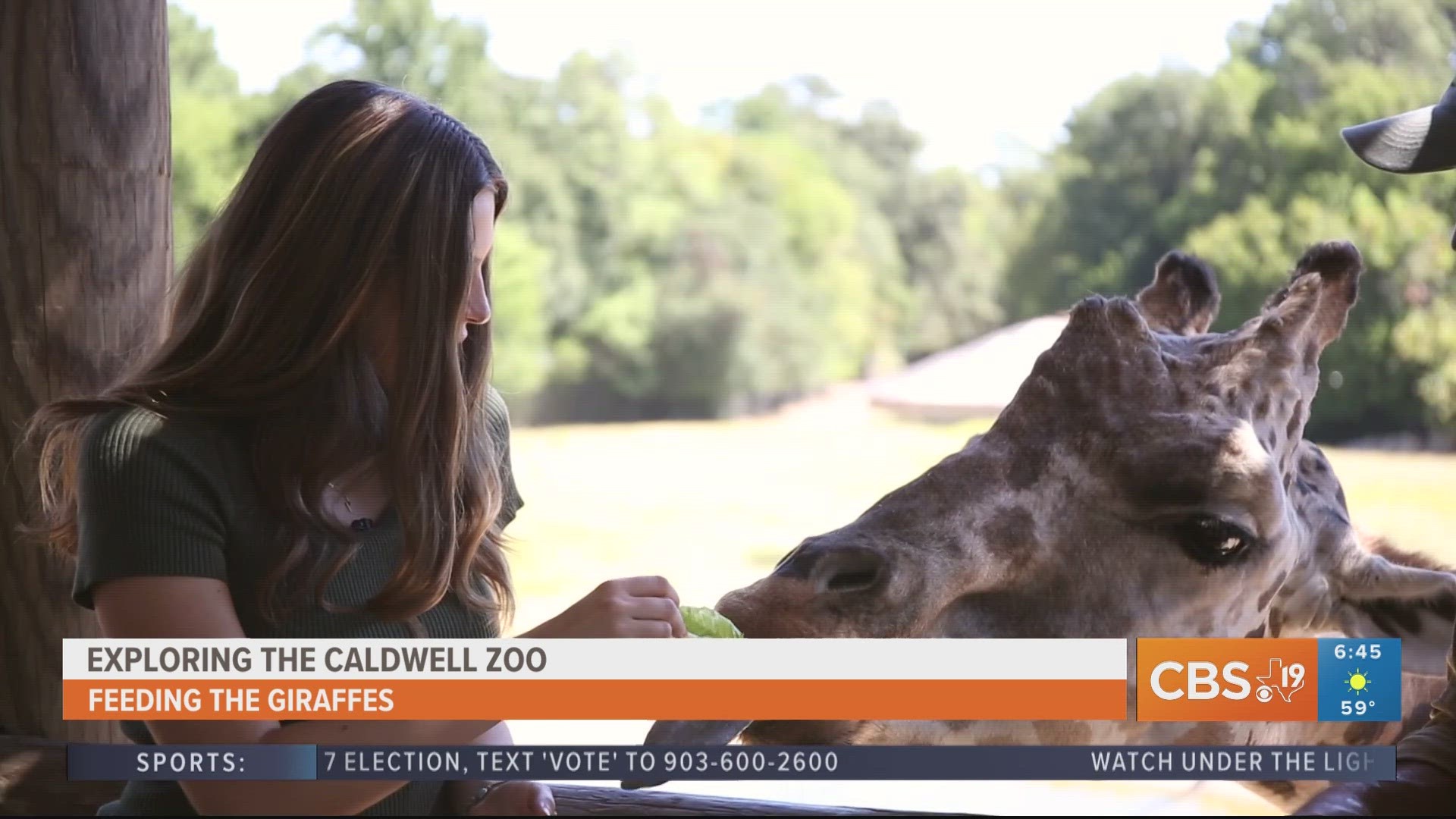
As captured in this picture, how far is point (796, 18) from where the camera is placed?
33.4 metres

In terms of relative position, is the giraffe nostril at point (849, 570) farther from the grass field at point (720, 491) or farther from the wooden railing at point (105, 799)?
the grass field at point (720, 491)

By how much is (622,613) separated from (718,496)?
2110 centimetres

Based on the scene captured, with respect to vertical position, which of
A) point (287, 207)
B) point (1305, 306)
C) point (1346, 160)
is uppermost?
point (287, 207)

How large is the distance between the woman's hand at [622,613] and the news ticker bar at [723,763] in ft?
0.67

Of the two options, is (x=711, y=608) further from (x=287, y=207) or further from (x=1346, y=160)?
(x=1346, y=160)

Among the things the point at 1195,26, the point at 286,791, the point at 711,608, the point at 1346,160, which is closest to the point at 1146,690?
the point at 711,608

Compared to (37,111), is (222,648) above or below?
below

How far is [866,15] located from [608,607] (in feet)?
109

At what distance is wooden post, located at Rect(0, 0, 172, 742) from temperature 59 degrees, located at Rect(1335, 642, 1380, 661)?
191cm

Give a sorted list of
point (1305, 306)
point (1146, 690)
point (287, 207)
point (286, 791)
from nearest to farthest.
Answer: point (286, 791) < point (287, 207) < point (1146, 690) < point (1305, 306)

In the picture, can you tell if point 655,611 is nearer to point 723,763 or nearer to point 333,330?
point 723,763

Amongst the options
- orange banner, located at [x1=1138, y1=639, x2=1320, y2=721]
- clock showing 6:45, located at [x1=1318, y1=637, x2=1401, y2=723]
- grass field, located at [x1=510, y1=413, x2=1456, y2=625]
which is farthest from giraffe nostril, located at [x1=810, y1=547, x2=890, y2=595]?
grass field, located at [x1=510, y1=413, x2=1456, y2=625]

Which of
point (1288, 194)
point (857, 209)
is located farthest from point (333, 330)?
point (857, 209)

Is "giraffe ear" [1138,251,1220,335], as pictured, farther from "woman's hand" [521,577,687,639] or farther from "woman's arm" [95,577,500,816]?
"woman's arm" [95,577,500,816]
